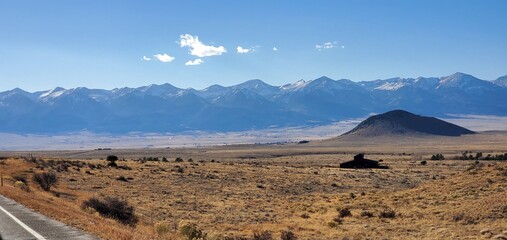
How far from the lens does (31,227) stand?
15.1 meters

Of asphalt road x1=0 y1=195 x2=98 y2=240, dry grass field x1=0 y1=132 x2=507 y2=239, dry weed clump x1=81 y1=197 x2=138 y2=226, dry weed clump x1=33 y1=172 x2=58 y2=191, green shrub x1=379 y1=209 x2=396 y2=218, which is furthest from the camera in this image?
dry weed clump x1=33 y1=172 x2=58 y2=191

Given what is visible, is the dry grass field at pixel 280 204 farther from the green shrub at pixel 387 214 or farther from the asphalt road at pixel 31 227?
the asphalt road at pixel 31 227

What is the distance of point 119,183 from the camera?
151ft

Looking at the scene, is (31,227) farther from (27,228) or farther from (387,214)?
(387,214)

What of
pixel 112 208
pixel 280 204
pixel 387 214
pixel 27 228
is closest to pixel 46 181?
pixel 112 208

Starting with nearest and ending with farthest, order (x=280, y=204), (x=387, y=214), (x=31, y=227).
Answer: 1. (x=31, y=227)
2. (x=387, y=214)
3. (x=280, y=204)

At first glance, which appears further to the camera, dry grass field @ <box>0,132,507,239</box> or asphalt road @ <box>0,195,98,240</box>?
dry grass field @ <box>0,132,507,239</box>

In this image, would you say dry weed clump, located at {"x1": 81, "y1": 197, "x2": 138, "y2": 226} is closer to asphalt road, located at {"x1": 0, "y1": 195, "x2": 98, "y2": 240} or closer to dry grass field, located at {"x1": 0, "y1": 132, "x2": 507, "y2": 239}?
dry grass field, located at {"x1": 0, "y1": 132, "x2": 507, "y2": 239}

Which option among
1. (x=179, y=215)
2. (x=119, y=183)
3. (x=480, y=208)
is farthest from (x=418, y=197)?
(x=119, y=183)

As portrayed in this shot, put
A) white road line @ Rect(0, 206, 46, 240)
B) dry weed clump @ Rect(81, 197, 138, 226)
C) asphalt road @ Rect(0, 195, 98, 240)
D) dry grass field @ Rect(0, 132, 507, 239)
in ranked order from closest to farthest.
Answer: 1. white road line @ Rect(0, 206, 46, 240)
2. asphalt road @ Rect(0, 195, 98, 240)
3. dry grass field @ Rect(0, 132, 507, 239)
4. dry weed clump @ Rect(81, 197, 138, 226)

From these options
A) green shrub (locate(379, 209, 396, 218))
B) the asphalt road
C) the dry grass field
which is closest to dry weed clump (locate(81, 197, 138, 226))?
the dry grass field

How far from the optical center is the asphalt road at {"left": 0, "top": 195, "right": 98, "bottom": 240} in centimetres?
1380

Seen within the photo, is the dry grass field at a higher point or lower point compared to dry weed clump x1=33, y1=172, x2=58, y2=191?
lower

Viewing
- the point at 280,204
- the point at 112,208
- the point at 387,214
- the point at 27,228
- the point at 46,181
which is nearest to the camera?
the point at 27,228
